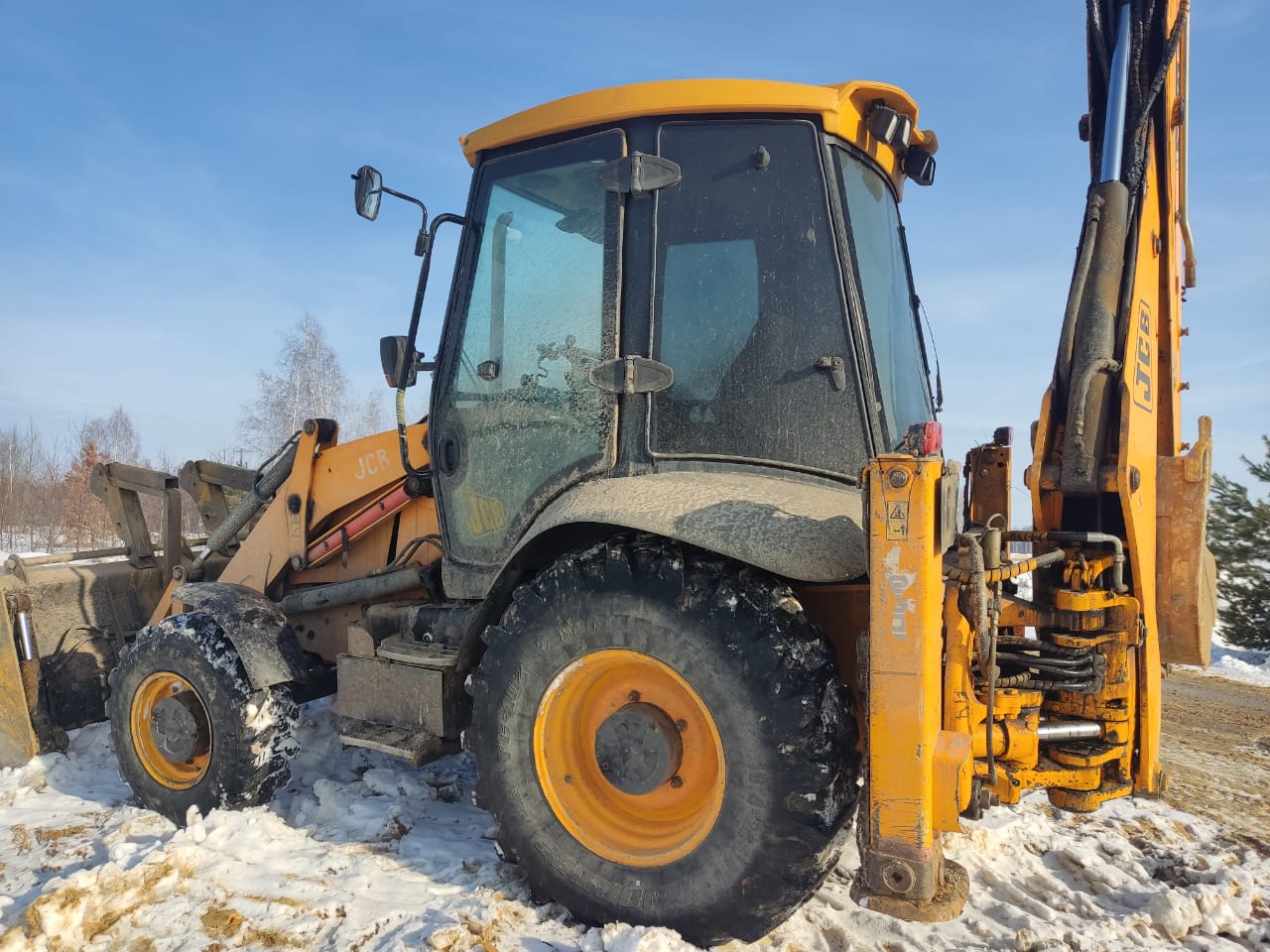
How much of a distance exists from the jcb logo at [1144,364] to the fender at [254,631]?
12.0 feet

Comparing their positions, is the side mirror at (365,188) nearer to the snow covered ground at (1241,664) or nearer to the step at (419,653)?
the step at (419,653)

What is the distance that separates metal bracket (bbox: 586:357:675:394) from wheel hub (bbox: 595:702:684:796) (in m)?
1.09

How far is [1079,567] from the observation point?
2.95 m

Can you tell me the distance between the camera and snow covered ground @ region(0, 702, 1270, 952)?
2.65m

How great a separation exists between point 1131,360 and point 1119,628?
37.3 inches

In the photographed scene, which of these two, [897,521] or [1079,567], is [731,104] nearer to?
[897,521]

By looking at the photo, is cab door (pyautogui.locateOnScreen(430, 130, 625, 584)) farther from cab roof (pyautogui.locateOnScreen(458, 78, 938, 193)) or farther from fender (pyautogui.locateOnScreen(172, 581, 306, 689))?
fender (pyautogui.locateOnScreen(172, 581, 306, 689))

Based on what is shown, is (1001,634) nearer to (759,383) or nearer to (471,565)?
(759,383)

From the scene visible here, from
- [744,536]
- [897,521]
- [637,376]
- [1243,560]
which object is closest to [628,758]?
[744,536]

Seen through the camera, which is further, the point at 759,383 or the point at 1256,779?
the point at 1256,779

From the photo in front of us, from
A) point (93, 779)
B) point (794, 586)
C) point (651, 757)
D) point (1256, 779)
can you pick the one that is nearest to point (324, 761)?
point (93, 779)

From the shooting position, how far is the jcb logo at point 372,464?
164 inches

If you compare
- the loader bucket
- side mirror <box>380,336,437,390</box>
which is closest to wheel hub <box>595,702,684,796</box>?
side mirror <box>380,336,437,390</box>

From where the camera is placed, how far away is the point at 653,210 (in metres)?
3.12
